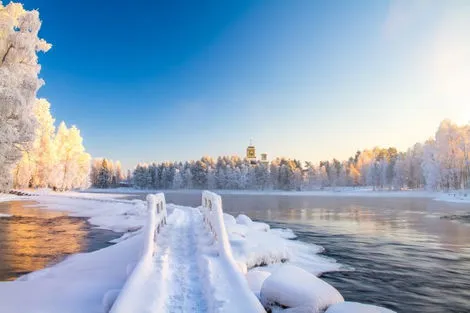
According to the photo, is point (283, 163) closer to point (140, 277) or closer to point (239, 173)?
point (239, 173)

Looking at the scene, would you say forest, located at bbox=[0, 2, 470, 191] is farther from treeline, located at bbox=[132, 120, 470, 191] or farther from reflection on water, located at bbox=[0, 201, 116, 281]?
reflection on water, located at bbox=[0, 201, 116, 281]

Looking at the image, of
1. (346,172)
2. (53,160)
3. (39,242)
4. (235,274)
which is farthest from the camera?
(346,172)

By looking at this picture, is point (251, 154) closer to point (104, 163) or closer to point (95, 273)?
point (104, 163)

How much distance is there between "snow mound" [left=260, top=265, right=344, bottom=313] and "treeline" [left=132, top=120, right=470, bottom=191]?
215 ft

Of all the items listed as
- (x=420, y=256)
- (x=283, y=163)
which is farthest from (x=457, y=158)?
(x=283, y=163)

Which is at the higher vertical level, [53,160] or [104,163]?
[104,163]

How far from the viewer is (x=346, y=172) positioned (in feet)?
425

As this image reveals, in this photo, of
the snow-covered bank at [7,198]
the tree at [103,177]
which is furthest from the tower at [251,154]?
the snow-covered bank at [7,198]

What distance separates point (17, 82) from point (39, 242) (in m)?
7.02

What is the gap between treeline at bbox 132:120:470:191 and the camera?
6243 centimetres

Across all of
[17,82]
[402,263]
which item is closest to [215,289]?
[402,263]

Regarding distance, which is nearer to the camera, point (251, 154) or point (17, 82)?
point (17, 82)

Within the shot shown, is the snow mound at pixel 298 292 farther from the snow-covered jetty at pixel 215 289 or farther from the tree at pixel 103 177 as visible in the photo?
the tree at pixel 103 177

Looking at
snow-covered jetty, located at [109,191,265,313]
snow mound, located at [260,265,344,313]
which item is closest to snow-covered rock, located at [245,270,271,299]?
snow-covered jetty, located at [109,191,265,313]
